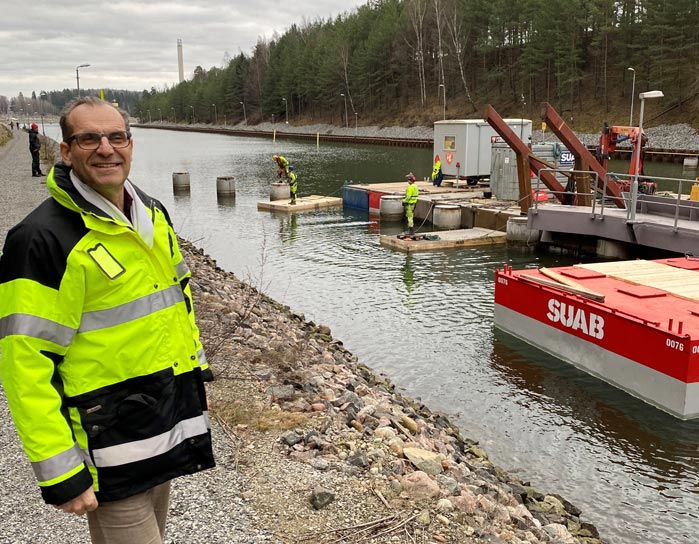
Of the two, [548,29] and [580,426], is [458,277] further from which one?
[548,29]

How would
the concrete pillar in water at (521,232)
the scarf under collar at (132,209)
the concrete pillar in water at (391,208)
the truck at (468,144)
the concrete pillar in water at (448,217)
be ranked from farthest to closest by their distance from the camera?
the truck at (468,144) < the concrete pillar in water at (391,208) < the concrete pillar in water at (448,217) < the concrete pillar in water at (521,232) < the scarf under collar at (132,209)

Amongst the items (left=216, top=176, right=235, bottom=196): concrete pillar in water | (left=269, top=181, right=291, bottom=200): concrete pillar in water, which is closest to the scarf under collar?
(left=269, top=181, right=291, bottom=200): concrete pillar in water

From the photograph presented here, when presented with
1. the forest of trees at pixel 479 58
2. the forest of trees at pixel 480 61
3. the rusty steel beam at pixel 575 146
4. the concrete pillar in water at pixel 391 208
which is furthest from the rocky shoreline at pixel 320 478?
the forest of trees at pixel 479 58

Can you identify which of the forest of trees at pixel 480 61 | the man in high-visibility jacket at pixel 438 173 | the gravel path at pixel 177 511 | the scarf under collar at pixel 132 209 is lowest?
the gravel path at pixel 177 511

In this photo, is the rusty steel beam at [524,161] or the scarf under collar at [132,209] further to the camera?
the rusty steel beam at [524,161]

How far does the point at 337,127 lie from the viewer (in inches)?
4262

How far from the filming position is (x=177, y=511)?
451cm

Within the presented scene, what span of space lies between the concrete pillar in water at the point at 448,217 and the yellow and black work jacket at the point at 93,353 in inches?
801

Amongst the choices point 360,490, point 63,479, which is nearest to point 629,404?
point 360,490

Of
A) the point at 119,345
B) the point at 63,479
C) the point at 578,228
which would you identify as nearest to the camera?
the point at 63,479

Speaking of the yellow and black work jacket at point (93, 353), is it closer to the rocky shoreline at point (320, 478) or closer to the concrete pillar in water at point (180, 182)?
the rocky shoreline at point (320, 478)

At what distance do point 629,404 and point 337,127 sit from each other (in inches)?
4040

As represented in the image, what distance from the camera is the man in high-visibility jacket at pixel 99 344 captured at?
2309 millimetres

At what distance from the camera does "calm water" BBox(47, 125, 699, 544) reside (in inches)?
287
